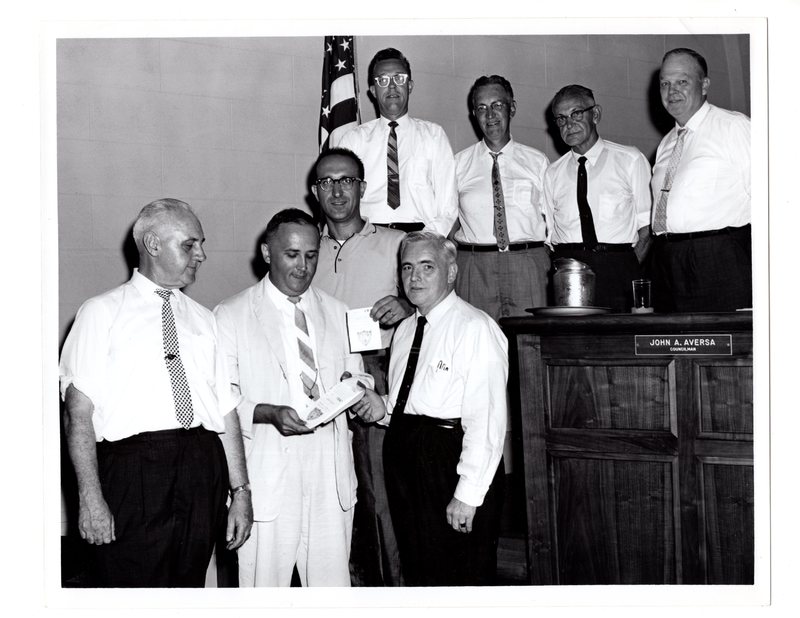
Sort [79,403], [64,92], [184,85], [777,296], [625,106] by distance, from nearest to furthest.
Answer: [79,403]
[777,296]
[64,92]
[184,85]
[625,106]

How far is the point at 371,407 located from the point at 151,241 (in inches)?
42.3

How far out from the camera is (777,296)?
3.30 metres


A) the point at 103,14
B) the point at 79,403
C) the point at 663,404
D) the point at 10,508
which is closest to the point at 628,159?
the point at 663,404

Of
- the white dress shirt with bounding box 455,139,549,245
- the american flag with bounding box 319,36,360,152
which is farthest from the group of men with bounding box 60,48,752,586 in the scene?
the american flag with bounding box 319,36,360,152

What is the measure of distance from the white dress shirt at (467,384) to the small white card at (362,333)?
0.24m

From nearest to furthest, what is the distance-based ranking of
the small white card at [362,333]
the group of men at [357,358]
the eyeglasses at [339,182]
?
the group of men at [357,358] < the small white card at [362,333] < the eyeglasses at [339,182]

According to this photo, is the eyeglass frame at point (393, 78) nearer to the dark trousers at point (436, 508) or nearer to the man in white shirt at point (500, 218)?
the man in white shirt at point (500, 218)

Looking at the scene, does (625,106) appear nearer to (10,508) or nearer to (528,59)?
(528,59)

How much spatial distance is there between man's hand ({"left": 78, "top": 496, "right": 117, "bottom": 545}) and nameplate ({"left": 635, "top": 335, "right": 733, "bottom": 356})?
2045mm

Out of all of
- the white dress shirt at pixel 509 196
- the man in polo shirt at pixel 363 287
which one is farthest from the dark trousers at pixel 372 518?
the white dress shirt at pixel 509 196

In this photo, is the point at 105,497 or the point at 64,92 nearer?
the point at 105,497

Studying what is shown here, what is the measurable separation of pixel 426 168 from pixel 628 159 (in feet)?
3.51

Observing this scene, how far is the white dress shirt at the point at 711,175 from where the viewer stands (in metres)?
3.97

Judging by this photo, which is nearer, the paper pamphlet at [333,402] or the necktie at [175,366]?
the necktie at [175,366]
